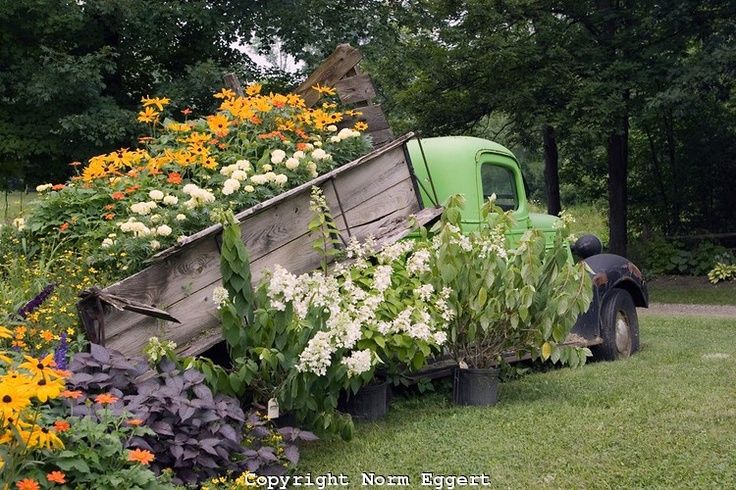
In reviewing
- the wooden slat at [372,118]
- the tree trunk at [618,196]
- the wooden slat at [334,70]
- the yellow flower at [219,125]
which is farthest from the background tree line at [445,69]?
the yellow flower at [219,125]

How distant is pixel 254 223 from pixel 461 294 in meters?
1.44

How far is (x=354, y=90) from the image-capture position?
6.88 metres

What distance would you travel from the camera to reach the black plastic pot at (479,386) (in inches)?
220

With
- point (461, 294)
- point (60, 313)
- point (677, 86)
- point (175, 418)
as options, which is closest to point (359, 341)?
point (461, 294)

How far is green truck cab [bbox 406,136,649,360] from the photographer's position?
6.61 metres

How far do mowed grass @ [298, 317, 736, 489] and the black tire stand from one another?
0.81m

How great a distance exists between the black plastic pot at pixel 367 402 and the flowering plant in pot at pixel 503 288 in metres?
0.58

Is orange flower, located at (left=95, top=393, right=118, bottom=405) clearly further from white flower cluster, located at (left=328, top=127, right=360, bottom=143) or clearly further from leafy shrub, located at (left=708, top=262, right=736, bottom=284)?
leafy shrub, located at (left=708, top=262, right=736, bottom=284)

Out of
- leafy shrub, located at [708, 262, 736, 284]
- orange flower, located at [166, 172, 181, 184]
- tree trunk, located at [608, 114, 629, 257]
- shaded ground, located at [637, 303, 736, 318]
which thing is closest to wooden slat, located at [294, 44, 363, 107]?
orange flower, located at [166, 172, 181, 184]

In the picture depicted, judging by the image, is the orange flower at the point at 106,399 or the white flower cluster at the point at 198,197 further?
the white flower cluster at the point at 198,197

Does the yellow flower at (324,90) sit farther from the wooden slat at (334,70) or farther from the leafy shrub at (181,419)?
the leafy shrub at (181,419)

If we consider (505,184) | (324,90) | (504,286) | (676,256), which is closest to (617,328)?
(505,184)

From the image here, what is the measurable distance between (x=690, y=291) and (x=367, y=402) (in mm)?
11044

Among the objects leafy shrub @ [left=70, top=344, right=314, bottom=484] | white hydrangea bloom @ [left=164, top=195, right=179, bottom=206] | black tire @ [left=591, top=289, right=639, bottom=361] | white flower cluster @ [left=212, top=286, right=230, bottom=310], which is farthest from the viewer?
black tire @ [left=591, top=289, right=639, bottom=361]
